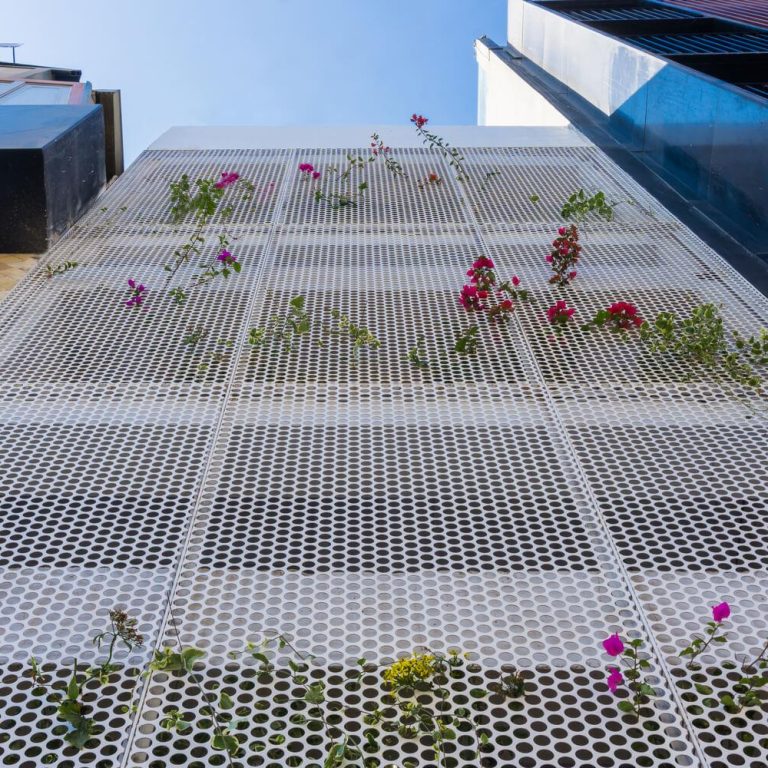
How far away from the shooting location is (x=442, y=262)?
4418 millimetres

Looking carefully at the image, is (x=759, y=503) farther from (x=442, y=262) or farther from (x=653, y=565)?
(x=442, y=262)

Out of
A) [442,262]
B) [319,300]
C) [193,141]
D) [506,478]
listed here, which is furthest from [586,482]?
[193,141]

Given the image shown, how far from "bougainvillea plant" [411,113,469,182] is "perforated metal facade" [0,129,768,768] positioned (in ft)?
6.38

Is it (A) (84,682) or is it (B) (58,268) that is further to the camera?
(B) (58,268)

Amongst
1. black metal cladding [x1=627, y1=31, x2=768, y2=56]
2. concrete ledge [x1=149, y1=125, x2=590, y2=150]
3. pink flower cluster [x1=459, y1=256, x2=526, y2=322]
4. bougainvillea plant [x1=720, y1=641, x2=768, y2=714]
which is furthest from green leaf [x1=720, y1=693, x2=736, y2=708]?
black metal cladding [x1=627, y1=31, x2=768, y2=56]

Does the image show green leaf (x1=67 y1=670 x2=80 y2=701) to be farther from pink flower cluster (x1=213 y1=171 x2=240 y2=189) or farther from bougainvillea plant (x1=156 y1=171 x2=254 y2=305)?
pink flower cluster (x1=213 y1=171 x2=240 y2=189)

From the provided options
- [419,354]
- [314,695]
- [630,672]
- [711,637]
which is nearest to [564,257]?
[419,354]

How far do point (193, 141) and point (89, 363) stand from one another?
164 inches

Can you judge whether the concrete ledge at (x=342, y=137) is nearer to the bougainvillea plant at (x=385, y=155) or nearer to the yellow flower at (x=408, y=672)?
the bougainvillea plant at (x=385, y=155)

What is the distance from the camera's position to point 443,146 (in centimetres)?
675

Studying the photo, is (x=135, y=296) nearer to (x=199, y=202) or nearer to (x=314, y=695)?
(x=199, y=202)

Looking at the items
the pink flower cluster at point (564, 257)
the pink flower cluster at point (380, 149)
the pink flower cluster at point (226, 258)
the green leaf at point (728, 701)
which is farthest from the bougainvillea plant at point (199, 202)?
the green leaf at point (728, 701)

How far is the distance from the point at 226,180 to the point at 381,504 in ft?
12.5

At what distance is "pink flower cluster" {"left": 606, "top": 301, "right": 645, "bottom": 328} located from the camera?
3625 millimetres
